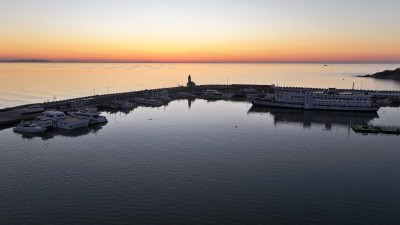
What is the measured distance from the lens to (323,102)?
76500 millimetres

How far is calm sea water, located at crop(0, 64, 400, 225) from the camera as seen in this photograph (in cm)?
2247

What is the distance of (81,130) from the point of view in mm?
49000

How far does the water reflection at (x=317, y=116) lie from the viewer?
60206mm

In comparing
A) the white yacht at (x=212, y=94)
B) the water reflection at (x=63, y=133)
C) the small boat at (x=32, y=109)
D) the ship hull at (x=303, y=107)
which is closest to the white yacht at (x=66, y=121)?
the water reflection at (x=63, y=133)

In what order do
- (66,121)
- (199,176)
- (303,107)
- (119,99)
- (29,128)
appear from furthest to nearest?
(119,99) < (303,107) < (66,121) < (29,128) < (199,176)

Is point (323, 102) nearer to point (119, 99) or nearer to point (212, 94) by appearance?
point (212, 94)

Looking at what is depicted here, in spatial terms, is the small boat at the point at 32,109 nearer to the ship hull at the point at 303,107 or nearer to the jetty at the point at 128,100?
the jetty at the point at 128,100

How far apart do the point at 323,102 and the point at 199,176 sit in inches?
2236

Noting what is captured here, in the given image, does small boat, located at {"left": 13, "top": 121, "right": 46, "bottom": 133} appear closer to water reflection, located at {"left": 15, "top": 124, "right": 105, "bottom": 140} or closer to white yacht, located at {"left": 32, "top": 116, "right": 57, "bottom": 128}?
water reflection, located at {"left": 15, "top": 124, "right": 105, "bottom": 140}

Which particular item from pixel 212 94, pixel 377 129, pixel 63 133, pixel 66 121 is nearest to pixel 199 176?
pixel 63 133

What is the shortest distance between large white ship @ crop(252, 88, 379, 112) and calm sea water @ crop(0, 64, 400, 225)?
27013 millimetres

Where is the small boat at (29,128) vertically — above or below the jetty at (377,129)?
above

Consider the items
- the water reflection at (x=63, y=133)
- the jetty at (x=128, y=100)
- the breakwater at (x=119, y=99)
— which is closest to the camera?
the water reflection at (x=63, y=133)

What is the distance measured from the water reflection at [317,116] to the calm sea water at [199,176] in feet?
30.8
